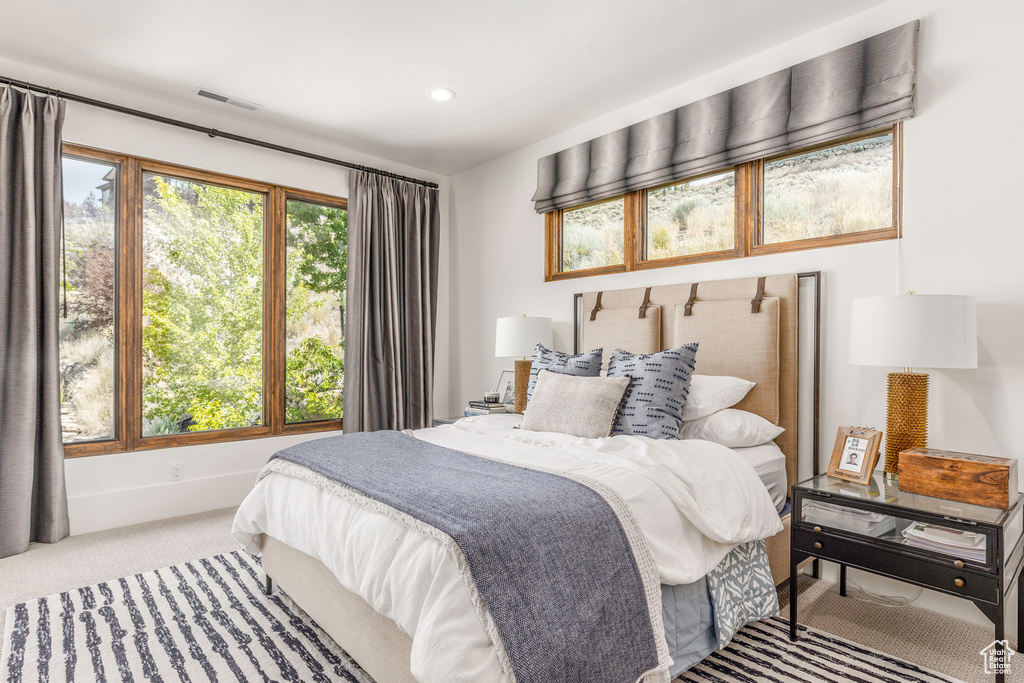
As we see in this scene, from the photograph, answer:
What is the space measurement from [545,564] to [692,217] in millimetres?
2465

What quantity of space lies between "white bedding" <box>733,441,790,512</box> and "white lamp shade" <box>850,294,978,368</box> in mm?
643

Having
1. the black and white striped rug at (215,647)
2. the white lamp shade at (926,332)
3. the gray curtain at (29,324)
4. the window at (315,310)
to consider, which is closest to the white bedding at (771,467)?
the black and white striped rug at (215,647)

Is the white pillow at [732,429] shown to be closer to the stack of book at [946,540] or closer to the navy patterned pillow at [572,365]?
the navy patterned pillow at [572,365]

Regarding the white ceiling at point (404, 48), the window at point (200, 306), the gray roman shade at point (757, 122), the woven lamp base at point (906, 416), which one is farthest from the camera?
the window at point (200, 306)

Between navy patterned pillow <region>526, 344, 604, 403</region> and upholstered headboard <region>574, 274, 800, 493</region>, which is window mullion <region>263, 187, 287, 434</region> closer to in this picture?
navy patterned pillow <region>526, 344, 604, 403</region>

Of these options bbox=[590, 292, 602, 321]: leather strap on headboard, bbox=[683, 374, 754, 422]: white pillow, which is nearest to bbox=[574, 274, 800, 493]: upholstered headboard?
bbox=[683, 374, 754, 422]: white pillow

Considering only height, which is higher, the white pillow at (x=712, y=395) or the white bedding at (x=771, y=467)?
the white pillow at (x=712, y=395)

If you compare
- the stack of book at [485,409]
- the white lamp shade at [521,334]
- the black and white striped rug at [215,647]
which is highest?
the white lamp shade at [521,334]

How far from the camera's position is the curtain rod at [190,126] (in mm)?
3021

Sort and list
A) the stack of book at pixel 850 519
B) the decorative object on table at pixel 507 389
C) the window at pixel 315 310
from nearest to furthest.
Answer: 1. the stack of book at pixel 850 519
2. the decorative object on table at pixel 507 389
3. the window at pixel 315 310

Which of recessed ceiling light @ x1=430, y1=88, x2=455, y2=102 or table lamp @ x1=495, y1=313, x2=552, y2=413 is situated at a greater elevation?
recessed ceiling light @ x1=430, y1=88, x2=455, y2=102

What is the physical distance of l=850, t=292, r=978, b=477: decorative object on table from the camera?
6.39ft

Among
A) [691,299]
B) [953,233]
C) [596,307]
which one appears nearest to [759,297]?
[691,299]

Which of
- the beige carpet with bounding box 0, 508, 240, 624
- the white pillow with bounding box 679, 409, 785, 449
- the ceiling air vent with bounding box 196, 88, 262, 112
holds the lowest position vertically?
the beige carpet with bounding box 0, 508, 240, 624
